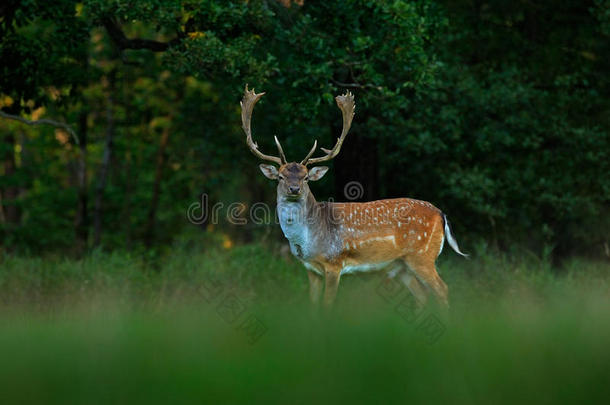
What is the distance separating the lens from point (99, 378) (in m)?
3.34

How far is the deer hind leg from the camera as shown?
855 cm

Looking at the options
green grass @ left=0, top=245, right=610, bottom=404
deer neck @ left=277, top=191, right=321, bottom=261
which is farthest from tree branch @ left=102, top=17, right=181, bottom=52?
green grass @ left=0, top=245, right=610, bottom=404

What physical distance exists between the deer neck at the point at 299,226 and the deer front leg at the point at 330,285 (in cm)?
25

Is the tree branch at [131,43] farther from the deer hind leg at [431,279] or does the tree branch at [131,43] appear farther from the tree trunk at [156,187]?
the tree trunk at [156,187]

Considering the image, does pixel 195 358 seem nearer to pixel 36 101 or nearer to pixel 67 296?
pixel 67 296

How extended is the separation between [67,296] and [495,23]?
890 centimetres

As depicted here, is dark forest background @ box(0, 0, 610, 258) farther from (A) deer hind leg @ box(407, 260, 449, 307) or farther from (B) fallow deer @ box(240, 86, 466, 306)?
(A) deer hind leg @ box(407, 260, 449, 307)

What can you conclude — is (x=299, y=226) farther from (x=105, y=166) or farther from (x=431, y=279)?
(x=105, y=166)

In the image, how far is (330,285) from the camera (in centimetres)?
823

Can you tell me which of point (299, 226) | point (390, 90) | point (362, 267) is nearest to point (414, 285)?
point (362, 267)

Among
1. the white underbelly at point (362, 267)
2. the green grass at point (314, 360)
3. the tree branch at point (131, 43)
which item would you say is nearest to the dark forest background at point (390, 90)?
the tree branch at point (131, 43)

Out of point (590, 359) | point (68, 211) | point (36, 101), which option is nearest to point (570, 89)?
point (36, 101)

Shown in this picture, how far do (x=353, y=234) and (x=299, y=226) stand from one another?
62cm

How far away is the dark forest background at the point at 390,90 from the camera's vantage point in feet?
33.2
